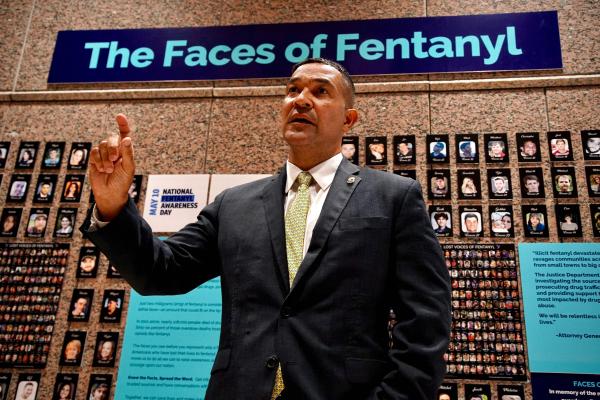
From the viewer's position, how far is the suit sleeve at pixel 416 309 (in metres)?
1.32

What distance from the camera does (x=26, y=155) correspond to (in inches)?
138

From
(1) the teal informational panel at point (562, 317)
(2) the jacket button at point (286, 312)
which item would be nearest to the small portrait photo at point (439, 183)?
(1) the teal informational panel at point (562, 317)

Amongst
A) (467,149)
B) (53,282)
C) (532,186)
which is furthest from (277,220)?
(53,282)

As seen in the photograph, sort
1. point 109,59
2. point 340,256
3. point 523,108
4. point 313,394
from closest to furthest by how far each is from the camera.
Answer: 1. point 313,394
2. point 340,256
3. point 523,108
4. point 109,59

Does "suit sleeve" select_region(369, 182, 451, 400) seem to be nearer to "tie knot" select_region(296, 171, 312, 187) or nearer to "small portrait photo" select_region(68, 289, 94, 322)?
"tie knot" select_region(296, 171, 312, 187)

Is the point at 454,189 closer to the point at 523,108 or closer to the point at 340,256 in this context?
the point at 523,108

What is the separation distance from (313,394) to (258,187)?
794 mm

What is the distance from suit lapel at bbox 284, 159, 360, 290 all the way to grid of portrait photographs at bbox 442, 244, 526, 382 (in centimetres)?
146

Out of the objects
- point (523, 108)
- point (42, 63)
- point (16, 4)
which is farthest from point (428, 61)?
point (16, 4)

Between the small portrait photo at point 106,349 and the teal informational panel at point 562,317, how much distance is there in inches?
95.3

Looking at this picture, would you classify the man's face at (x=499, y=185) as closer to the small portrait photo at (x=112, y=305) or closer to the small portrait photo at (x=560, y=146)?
the small portrait photo at (x=560, y=146)

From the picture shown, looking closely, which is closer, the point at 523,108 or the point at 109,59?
the point at 523,108

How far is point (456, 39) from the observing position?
337cm

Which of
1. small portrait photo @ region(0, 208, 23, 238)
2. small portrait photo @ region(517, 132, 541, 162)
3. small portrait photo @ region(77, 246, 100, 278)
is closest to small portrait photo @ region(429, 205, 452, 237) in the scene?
small portrait photo @ region(517, 132, 541, 162)
